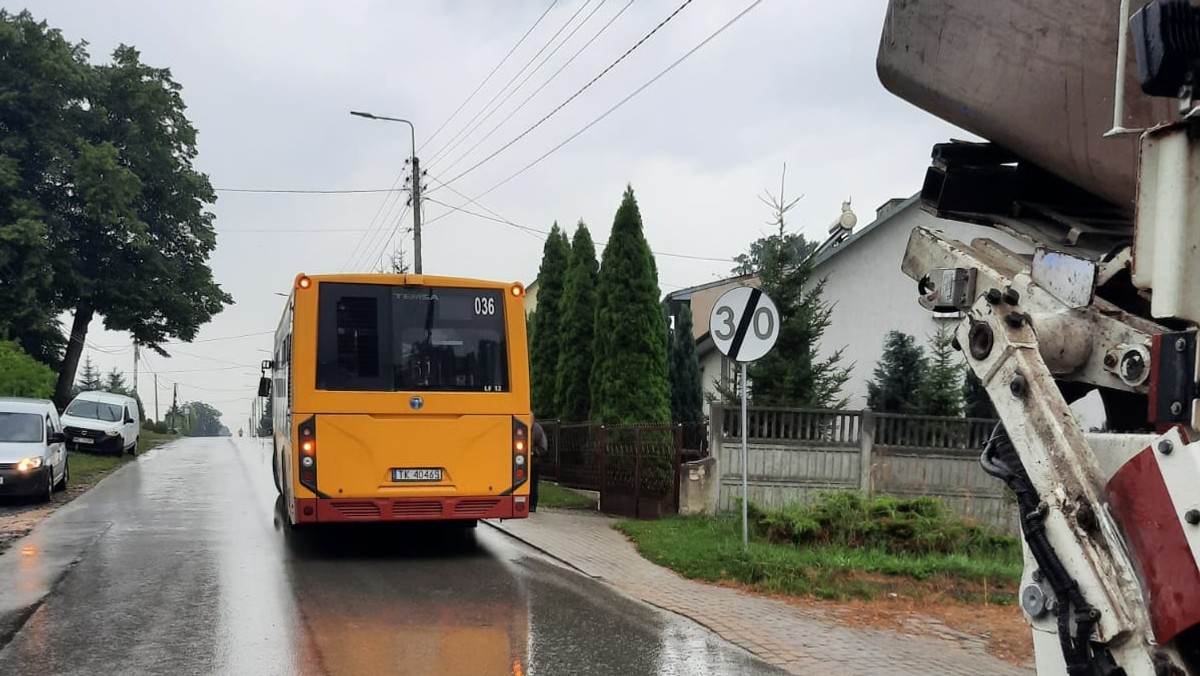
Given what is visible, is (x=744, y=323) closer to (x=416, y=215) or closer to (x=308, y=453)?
(x=308, y=453)

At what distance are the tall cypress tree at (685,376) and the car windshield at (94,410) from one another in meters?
17.0

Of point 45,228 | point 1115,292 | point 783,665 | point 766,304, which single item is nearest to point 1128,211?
point 1115,292

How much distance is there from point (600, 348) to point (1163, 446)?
16152mm

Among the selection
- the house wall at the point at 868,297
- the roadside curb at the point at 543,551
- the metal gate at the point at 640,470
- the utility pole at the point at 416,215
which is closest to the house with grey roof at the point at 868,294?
the house wall at the point at 868,297

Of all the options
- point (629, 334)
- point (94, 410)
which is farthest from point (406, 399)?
point (94, 410)

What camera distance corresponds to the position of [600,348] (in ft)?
61.7

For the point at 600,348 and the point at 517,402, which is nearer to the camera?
the point at 517,402

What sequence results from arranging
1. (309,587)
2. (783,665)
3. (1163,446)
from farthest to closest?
(309,587) → (783,665) → (1163,446)

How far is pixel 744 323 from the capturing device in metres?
10.2

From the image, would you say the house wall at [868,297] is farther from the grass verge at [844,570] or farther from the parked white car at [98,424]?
the parked white car at [98,424]

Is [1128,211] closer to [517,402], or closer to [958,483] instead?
[517,402]

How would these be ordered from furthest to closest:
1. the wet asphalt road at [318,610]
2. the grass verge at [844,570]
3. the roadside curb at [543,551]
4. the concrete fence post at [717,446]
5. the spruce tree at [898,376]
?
1. the spruce tree at [898,376]
2. the concrete fence post at [717,446]
3. the roadside curb at [543,551]
4. the grass verge at [844,570]
5. the wet asphalt road at [318,610]

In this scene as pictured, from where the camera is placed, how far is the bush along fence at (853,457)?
13445mm

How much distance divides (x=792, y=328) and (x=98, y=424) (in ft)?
71.7
